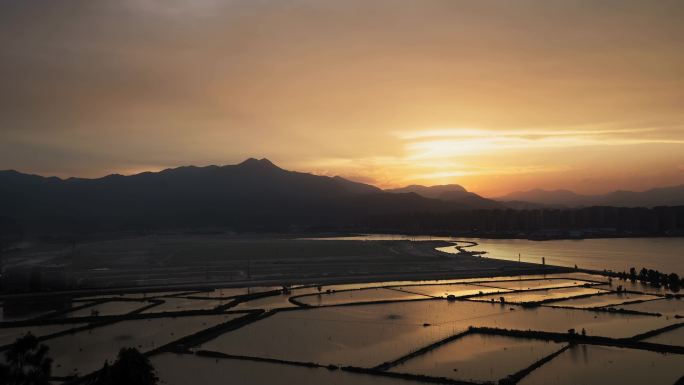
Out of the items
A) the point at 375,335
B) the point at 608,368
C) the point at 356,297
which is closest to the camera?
the point at 608,368

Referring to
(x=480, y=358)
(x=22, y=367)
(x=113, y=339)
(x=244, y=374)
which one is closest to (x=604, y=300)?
(x=480, y=358)

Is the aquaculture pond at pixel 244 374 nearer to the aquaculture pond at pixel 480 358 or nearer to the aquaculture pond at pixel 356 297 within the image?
the aquaculture pond at pixel 480 358

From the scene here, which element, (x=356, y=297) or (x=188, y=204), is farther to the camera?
(x=188, y=204)

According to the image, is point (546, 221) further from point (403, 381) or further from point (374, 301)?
point (403, 381)

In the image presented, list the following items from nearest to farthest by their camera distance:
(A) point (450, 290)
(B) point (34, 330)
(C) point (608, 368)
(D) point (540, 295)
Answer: (C) point (608, 368)
(B) point (34, 330)
(D) point (540, 295)
(A) point (450, 290)

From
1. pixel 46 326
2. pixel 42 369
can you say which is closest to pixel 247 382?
pixel 42 369

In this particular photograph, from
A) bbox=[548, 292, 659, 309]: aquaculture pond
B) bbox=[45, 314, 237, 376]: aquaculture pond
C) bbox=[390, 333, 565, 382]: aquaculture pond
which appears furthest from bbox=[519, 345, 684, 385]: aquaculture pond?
bbox=[45, 314, 237, 376]: aquaculture pond

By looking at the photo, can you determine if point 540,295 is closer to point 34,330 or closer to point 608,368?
point 608,368

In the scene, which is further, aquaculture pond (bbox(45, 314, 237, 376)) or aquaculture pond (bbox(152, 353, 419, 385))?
aquaculture pond (bbox(45, 314, 237, 376))

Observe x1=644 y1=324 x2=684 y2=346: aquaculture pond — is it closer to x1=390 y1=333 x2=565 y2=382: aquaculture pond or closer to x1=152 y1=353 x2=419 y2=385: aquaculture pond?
x1=390 y1=333 x2=565 y2=382: aquaculture pond
